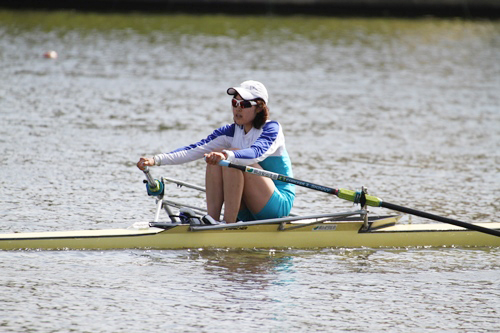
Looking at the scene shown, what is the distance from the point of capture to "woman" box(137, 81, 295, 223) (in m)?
8.22

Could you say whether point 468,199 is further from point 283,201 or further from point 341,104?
point 341,104

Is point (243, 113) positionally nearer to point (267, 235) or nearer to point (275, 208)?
point (275, 208)

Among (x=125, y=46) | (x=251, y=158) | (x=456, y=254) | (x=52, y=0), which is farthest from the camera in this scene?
(x=52, y=0)

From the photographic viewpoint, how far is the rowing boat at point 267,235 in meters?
8.19

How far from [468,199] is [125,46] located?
1610 cm

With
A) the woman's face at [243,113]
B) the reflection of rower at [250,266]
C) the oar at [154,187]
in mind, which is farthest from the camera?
the oar at [154,187]

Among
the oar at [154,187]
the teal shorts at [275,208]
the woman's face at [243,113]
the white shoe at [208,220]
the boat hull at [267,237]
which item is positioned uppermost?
the woman's face at [243,113]

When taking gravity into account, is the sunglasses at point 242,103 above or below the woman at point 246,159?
above

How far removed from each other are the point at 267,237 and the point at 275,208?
0.98ft

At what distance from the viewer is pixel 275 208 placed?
8.41 m

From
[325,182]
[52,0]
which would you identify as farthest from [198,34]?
[325,182]

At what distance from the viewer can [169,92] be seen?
18875mm

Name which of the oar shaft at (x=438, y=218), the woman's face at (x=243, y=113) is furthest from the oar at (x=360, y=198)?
the woman's face at (x=243, y=113)

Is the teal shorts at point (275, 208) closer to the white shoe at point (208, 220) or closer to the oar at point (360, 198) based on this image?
the oar at point (360, 198)
